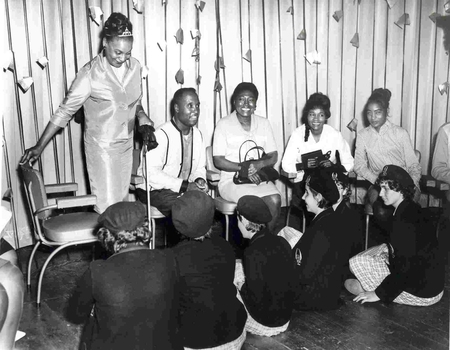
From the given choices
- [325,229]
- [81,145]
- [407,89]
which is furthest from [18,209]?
[407,89]

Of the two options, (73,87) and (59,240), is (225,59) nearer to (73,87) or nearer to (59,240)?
(73,87)

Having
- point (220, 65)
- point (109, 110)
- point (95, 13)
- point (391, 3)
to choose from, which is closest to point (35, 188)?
point (109, 110)

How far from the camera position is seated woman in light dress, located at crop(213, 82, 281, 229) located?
3973 mm

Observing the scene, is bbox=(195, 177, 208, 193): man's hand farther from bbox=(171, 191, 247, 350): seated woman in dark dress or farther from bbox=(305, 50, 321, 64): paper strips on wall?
bbox=(305, 50, 321, 64): paper strips on wall

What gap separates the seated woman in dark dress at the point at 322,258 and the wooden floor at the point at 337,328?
11 cm

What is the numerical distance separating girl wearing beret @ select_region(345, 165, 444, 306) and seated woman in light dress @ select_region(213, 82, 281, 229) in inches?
37.3

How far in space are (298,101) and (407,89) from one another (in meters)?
1.25

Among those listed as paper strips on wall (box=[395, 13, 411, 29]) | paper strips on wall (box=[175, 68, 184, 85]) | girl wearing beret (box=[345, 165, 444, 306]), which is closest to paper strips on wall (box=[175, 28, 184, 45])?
paper strips on wall (box=[175, 68, 184, 85])

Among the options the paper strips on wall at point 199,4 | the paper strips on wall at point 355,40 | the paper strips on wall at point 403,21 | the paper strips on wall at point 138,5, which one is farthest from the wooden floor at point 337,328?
the paper strips on wall at point 403,21

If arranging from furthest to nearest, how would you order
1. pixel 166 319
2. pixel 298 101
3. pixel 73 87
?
pixel 298 101, pixel 73 87, pixel 166 319

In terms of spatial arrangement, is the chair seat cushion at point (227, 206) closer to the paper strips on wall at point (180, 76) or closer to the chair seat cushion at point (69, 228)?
the chair seat cushion at point (69, 228)

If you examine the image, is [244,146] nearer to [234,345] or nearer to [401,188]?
[401,188]

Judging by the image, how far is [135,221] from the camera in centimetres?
206

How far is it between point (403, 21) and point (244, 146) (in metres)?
2.47
